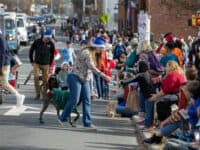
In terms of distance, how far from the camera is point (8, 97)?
814 inches

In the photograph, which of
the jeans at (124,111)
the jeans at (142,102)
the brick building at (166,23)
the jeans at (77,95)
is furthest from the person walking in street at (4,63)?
the brick building at (166,23)

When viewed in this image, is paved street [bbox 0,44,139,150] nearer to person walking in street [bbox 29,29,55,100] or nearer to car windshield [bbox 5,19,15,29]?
person walking in street [bbox 29,29,55,100]

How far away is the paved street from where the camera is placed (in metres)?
12.5

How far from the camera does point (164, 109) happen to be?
41.6 ft

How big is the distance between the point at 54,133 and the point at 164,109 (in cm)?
240

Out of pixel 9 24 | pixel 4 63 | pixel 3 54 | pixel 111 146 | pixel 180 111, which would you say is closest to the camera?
pixel 180 111

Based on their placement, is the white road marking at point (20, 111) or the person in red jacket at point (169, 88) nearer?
the person in red jacket at point (169, 88)

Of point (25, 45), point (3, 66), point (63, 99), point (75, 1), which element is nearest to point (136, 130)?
point (63, 99)

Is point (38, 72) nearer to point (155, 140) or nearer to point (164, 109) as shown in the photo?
point (164, 109)

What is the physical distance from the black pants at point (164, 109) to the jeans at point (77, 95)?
2153mm

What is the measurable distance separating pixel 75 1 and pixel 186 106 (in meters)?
114

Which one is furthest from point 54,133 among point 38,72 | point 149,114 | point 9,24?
point 9,24

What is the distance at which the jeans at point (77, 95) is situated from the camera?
14.4m

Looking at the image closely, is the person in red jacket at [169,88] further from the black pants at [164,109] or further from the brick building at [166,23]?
the brick building at [166,23]
